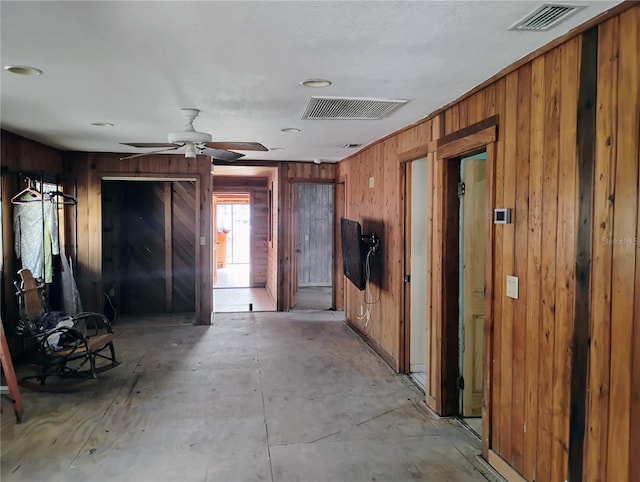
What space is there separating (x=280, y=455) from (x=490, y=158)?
7.43 ft

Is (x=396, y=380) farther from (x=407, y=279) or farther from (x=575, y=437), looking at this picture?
(x=575, y=437)

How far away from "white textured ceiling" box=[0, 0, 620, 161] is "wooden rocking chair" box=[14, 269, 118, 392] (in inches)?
64.5

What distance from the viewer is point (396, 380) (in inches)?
170

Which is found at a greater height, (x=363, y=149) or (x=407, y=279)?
(x=363, y=149)

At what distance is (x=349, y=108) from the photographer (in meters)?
3.50

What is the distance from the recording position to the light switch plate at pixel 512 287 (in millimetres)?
2557

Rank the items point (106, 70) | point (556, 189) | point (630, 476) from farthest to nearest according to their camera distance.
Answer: point (106, 70), point (556, 189), point (630, 476)

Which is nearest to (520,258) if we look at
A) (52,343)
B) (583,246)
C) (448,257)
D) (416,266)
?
(583,246)

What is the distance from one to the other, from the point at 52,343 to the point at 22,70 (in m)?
2.50

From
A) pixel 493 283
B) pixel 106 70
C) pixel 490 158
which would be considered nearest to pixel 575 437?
pixel 493 283

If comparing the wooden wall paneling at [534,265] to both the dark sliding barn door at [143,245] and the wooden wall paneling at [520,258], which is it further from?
the dark sliding barn door at [143,245]

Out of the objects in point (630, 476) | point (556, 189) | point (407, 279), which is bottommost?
point (630, 476)

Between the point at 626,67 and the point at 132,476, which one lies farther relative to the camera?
the point at 132,476

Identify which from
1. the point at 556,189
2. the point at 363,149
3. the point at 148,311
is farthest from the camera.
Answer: the point at 148,311
